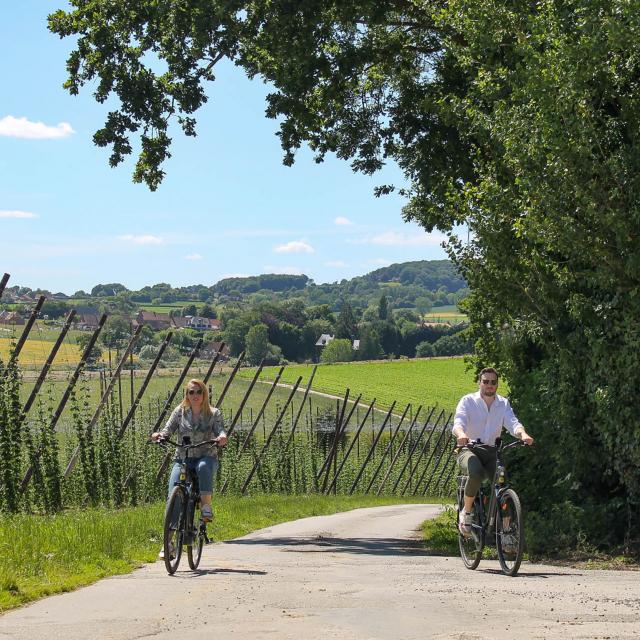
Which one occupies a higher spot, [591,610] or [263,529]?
[591,610]

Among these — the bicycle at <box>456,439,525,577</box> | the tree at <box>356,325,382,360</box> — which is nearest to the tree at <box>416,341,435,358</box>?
the tree at <box>356,325,382,360</box>

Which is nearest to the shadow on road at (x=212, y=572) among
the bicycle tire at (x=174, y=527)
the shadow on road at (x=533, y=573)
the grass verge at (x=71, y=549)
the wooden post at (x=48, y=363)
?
the bicycle tire at (x=174, y=527)

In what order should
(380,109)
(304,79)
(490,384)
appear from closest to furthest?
(490,384) → (304,79) → (380,109)

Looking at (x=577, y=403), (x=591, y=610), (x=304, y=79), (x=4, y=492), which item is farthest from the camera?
(x=304, y=79)

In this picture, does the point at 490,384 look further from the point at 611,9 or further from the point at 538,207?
the point at 611,9

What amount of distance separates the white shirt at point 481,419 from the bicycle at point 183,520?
2.36 m

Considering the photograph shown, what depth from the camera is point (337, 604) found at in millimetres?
7758

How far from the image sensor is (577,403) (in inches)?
562

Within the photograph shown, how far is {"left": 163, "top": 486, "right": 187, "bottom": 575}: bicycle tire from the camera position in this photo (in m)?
9.64

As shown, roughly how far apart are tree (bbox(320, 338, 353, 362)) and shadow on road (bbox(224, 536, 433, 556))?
107 meters

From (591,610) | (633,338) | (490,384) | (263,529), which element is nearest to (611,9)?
(633,338)

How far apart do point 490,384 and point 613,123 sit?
13.0ft

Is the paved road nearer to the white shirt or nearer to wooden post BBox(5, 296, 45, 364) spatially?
the white shirt

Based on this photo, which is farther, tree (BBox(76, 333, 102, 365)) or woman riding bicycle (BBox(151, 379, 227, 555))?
tree (BBox(76, 333, 102, 365))
